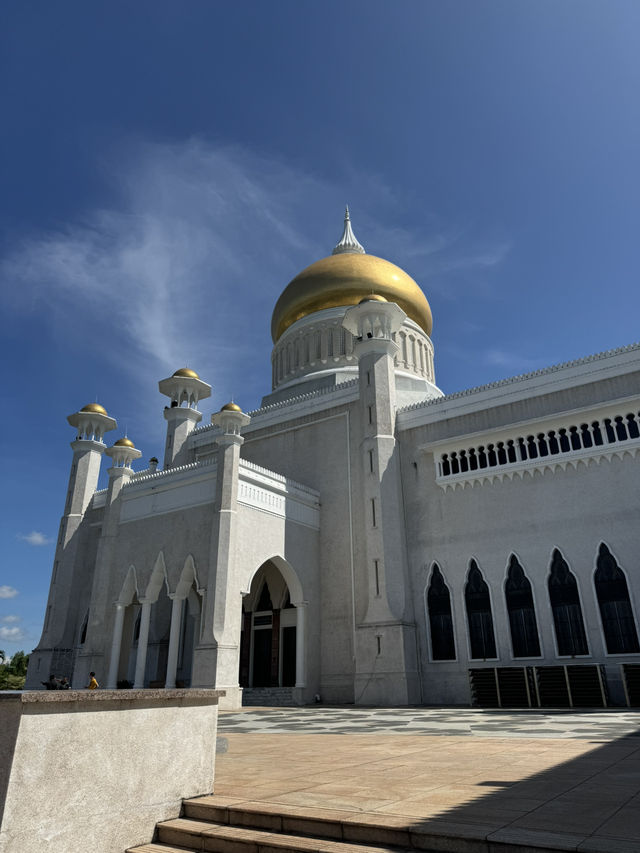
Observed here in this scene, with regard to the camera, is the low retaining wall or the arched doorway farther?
the arched doorway

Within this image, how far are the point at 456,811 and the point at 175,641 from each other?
15.1 m

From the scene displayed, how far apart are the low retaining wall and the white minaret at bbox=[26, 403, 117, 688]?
61.7ft

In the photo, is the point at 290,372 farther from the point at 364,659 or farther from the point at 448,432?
the point at 364,659

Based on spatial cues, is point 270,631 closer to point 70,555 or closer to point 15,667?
point 70,555

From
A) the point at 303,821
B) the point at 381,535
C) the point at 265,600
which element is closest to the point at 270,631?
the point at 265,600

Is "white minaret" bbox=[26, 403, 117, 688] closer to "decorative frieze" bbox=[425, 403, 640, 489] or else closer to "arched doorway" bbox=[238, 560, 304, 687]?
"arched doorway" bbox=[238, 560, 304, 687]

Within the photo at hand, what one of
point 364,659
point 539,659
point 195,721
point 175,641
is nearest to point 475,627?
point 539,659

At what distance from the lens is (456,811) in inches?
140

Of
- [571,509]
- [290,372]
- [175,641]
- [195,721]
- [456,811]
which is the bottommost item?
[456,811]

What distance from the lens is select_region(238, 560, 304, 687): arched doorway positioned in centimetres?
1891

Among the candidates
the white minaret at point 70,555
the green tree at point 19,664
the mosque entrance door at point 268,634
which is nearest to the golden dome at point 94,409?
the white minaret at point 70,555

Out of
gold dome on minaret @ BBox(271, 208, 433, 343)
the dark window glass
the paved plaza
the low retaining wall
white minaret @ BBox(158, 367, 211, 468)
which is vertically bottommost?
the paved plaza

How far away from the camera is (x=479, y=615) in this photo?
16.2 meters

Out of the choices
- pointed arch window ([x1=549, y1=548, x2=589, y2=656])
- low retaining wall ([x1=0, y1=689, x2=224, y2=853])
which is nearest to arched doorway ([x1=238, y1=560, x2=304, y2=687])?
pointed arch window ([x1=549, y1=548, x2=589, y2=656])
